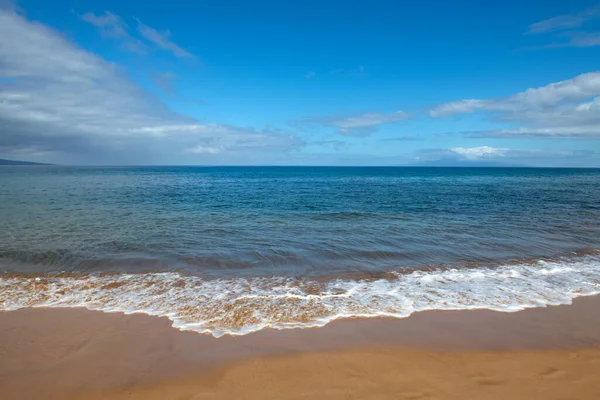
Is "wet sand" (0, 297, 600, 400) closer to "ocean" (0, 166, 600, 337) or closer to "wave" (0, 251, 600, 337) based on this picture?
"wave" (0, 251, 600, 337)

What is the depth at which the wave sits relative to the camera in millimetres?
8195

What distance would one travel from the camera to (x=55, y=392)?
17.5 ft

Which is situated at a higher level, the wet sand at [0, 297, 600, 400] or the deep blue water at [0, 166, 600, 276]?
the deep blue water at [0, 166, 600, 276]

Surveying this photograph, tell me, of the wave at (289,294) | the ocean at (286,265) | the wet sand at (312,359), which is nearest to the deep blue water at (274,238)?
the ocean at (286,265)

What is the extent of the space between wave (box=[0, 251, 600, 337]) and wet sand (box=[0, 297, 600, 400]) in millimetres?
552

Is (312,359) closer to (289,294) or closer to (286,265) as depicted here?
(289,294)

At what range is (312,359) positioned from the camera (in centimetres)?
618

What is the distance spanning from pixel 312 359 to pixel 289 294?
11.5 ft

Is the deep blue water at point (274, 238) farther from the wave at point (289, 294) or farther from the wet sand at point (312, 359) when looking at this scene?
the wet sand at point (312, 359)

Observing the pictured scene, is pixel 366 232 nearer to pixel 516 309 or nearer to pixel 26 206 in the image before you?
pixel 516 309

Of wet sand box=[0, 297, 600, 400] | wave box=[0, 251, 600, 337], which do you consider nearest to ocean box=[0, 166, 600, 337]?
wave box=[0, 251, 600, 337]

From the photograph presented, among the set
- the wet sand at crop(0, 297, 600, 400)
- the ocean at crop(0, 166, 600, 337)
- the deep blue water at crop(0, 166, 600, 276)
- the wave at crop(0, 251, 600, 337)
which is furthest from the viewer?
the deep blue water at crop(0, 166, 600, 276)

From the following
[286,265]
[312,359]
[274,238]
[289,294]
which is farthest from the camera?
[274,238]

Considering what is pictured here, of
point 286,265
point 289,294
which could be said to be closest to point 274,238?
point 286,265
